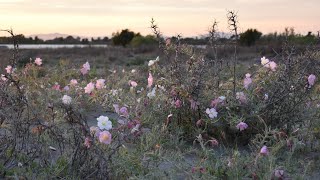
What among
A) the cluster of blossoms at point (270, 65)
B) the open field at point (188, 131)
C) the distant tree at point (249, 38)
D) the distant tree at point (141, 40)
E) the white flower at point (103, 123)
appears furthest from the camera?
the distant tree at point (141, 40)

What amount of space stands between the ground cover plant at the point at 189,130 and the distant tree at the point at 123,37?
25.1 meters

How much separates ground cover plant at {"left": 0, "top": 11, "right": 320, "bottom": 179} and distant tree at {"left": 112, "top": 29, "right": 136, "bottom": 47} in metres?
25.1

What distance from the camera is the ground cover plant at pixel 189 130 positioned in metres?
3.11

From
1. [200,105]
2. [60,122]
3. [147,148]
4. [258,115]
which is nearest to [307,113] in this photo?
[258,115]

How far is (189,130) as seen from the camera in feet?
14.0

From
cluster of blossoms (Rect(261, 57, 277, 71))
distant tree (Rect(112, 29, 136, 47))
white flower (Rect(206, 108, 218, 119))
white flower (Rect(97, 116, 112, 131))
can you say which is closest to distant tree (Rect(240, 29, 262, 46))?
distant tree (Rect(112, 29, 136, 47))

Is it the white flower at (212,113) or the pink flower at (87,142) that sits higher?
the pink flower at (87,142)

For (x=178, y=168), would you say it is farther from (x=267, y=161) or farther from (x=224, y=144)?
(x=224, y=144)

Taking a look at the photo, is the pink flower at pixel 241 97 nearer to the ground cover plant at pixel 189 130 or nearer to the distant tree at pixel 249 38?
the ground cover plant at pixel 189 130

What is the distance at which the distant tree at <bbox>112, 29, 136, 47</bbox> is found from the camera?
97.8ft

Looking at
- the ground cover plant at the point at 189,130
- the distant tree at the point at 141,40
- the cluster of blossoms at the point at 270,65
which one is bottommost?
the distant tree at the point at 141,40

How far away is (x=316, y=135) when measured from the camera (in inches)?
175

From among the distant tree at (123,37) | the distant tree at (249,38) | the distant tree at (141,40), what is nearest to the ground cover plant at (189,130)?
the distant tree at (249,38)

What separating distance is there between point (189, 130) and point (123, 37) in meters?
25.8
